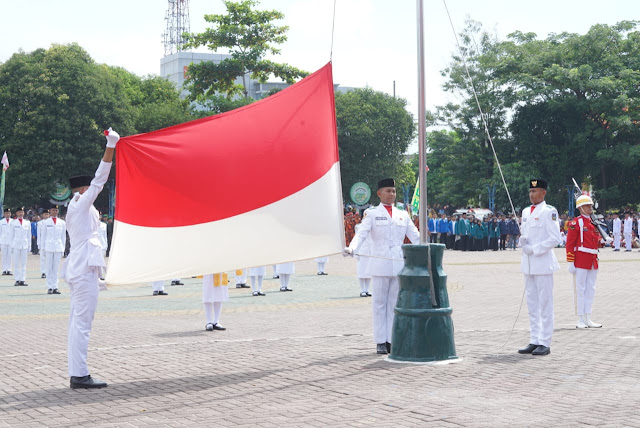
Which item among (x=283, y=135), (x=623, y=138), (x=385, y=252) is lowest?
(x=385, y=252)

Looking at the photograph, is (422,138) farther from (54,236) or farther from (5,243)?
(5,243)

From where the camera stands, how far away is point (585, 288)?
486 inches

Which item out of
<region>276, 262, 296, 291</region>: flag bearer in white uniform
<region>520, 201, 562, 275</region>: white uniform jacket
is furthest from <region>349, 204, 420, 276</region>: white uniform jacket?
<region>276, 262, 296, 291</region>: flag bearer in white uniform

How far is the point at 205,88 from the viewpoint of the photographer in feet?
155

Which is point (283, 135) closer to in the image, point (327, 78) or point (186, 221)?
point (327, 78)

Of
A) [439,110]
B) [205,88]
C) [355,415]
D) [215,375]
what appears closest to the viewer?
[355,415]

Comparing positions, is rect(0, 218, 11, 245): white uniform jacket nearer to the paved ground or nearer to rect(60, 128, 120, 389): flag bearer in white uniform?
the paved ground

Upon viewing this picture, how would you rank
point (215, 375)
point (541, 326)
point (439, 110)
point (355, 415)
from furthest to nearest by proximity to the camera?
point (439, 110), point (541, 326), point (215, 375), point (355, 415)

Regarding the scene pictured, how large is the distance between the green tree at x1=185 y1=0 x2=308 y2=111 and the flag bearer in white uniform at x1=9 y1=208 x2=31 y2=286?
70.5ft

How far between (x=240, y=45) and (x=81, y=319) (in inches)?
1581

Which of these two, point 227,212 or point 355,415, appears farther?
point 227,212

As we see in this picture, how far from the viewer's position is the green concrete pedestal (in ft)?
29.2

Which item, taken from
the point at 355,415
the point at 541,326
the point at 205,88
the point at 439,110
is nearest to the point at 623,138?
the point at 439,110

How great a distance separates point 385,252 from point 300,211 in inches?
57.2
